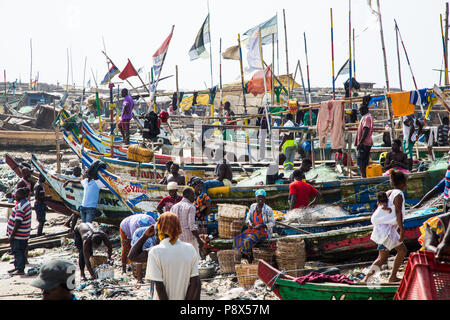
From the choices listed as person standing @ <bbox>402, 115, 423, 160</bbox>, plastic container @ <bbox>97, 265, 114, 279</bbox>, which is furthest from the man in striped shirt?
person standing @ <bbox>402, 115, 423, 160</bbox>

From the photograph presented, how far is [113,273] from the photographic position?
768cm

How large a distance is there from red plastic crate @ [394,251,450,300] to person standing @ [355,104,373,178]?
5.50m

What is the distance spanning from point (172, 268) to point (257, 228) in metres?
3.81

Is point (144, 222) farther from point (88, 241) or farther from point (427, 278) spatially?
point (427, 278)

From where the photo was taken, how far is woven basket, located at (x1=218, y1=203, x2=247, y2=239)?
25.7ft

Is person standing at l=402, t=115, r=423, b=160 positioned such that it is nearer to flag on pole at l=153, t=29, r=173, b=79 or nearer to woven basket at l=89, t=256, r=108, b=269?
flag on pole at l=153, t=29, r=173, b=79

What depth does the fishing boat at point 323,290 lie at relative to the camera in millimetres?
5070

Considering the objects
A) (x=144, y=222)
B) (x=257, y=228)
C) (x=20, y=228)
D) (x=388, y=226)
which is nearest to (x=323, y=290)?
(x=388, y=226)

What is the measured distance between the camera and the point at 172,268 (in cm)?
376

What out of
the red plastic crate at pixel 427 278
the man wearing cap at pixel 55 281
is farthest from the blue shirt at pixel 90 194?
the red plastic crate at pixel 427 278

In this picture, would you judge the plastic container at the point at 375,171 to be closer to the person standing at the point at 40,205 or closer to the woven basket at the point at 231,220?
the woven basket at the point at 231,220

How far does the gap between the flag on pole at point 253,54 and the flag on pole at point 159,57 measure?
2.32 metres
